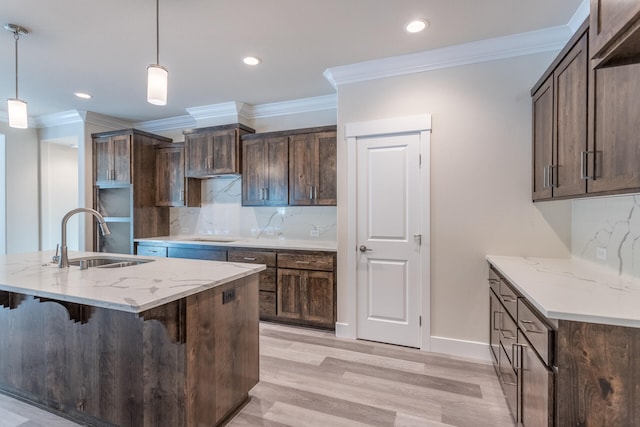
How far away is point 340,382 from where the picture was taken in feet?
7.72

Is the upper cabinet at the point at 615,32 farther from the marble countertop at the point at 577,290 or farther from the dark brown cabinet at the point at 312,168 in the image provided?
the dark brown cabinet at the point at 312,168

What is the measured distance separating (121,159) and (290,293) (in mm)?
3164

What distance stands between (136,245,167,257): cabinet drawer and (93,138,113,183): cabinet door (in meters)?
1.17

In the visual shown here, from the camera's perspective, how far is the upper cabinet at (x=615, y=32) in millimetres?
735

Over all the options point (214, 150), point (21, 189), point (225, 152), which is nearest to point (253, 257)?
point (225, 152)

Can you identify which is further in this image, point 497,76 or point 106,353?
point 497,76

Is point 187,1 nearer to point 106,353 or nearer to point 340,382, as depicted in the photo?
point 106,353

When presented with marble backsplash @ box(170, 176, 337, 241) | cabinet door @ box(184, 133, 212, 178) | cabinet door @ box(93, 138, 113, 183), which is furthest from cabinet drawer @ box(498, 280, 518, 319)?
cabinet door @ box(93, 138, 113, 183)

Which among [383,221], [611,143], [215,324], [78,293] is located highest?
[611,143]

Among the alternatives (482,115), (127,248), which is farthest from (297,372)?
(127,248)

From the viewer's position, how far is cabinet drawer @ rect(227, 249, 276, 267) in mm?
3529

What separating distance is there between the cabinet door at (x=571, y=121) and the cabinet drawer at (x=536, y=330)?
0.75m

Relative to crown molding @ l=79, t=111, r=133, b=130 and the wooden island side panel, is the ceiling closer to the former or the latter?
crown molding @ l=79, t=111, r=133, b=130

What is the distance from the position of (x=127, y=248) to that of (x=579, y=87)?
552cm
